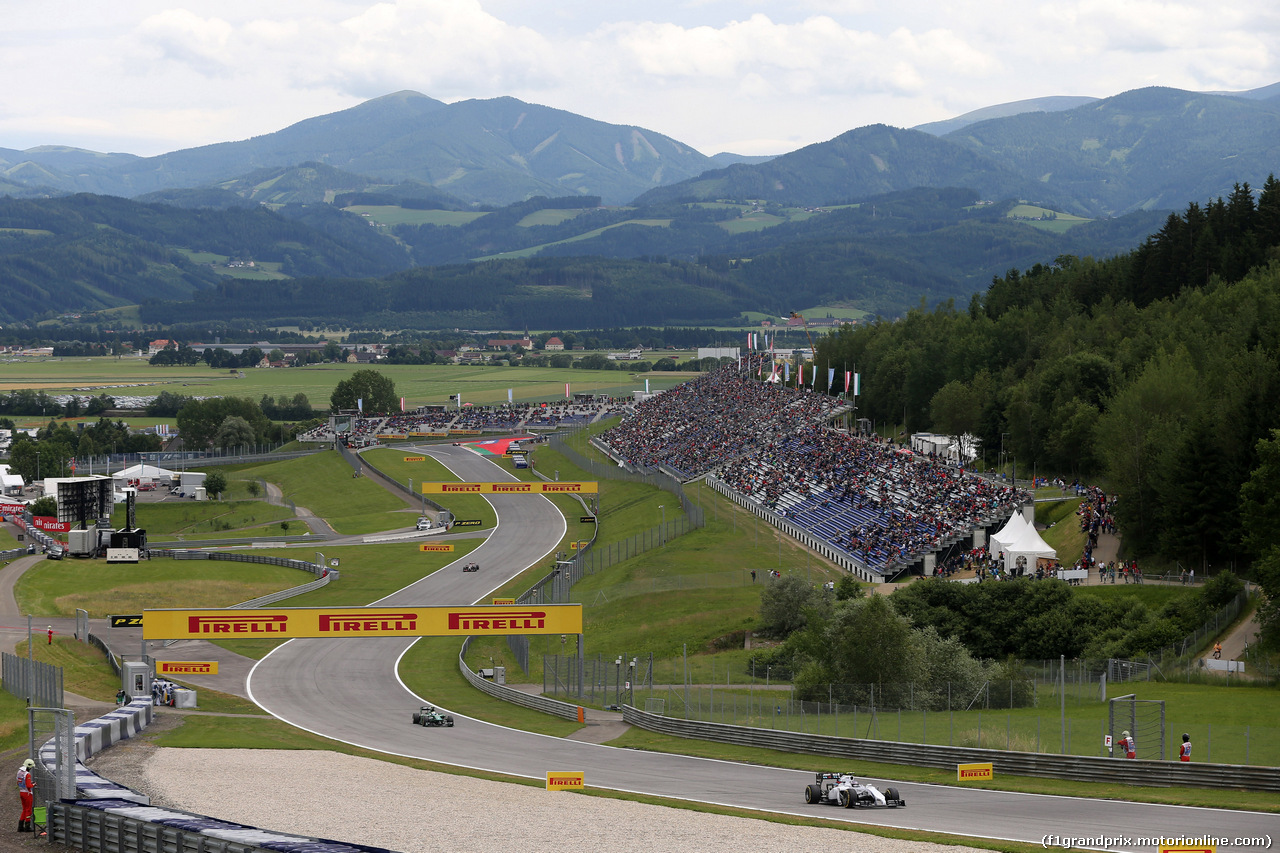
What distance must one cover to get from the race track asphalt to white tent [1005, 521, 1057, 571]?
1972 centimetres

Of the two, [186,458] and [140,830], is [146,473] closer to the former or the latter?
[186,458]

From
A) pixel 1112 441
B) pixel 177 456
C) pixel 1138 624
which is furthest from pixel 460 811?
pixel 177 456

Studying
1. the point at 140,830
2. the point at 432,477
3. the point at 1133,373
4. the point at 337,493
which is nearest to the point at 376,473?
the point at 432,477

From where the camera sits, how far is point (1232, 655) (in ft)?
152

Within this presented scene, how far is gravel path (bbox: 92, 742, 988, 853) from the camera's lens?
27281 mm

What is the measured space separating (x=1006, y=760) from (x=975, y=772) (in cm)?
115

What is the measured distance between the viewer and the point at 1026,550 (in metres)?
58.5

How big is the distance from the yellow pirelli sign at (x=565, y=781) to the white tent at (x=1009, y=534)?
31569 millimetres

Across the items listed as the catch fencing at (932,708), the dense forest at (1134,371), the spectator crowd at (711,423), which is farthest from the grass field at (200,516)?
the catch fencing at (932,708)

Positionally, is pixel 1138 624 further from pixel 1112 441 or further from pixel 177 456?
pixel 177 456

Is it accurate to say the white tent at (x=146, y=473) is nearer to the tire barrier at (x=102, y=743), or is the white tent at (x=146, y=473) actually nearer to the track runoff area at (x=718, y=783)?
the track runoff area at (x=718, y=783)

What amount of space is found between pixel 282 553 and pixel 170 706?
44.5m

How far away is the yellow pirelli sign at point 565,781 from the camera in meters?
32.9

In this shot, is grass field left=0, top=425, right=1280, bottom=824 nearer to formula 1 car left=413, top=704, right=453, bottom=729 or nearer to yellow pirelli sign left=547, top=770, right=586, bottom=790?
formula 1 car left=413, top=704, right=453, bottom=729
